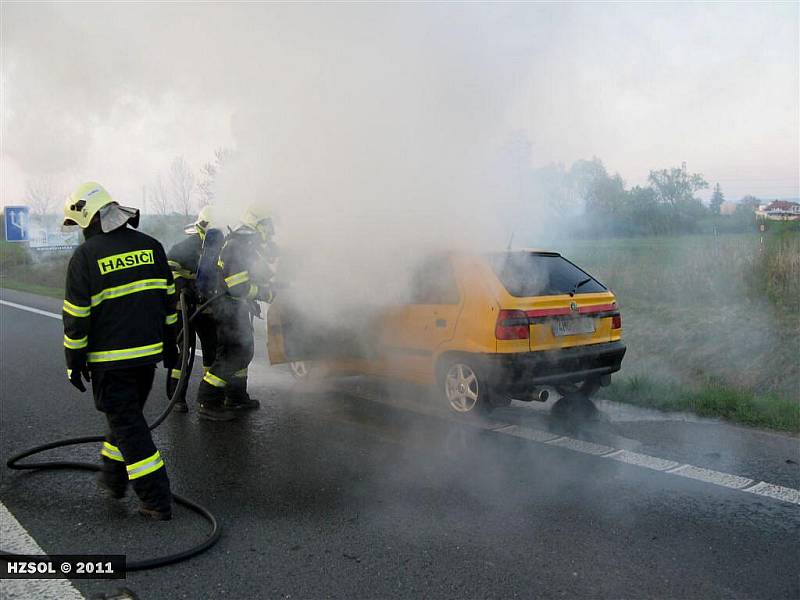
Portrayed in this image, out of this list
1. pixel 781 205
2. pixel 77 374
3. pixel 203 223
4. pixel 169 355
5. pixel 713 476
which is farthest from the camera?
pixel 781 205

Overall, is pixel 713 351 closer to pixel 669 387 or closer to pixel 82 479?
pixel 669 387

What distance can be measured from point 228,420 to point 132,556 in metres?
2.50

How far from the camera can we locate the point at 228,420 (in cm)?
580

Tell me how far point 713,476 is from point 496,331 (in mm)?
1770

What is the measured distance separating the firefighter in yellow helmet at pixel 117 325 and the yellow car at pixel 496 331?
2478 mm

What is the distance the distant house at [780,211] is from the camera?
30.7 feet

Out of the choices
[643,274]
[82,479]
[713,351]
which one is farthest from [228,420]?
[643,274]

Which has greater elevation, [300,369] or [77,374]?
[77,374]

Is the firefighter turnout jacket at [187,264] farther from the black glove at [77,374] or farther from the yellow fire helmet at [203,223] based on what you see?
the black glove at [77,374]

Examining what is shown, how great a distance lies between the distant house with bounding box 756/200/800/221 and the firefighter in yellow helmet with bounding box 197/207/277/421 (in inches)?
282

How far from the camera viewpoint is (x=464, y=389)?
17.9 ft

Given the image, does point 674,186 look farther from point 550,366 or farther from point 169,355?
point 169,355

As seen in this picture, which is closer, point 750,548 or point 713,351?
point 750,548

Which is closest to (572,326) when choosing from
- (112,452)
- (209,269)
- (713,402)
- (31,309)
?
(713,402)
